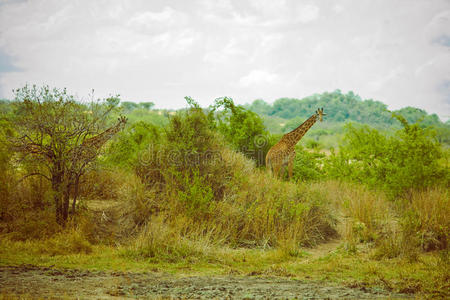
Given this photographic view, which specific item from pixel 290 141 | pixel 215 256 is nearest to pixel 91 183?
pixel 215 256

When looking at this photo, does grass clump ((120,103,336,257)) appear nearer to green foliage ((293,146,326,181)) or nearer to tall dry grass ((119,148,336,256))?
tall dry grass ((119,148,336,256))

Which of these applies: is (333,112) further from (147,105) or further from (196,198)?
(196,198)

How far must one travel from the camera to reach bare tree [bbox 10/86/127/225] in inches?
288

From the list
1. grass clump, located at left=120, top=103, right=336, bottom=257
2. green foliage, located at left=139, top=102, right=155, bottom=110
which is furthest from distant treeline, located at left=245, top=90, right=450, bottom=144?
grass clump, located at left=120, top=103, right=336, bottom=257

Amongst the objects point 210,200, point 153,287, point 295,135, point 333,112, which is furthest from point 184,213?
point 333,112

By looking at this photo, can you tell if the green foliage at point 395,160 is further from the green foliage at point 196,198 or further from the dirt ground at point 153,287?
the dirt ground at point 153,287

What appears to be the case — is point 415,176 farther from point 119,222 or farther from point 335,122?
point 335,122

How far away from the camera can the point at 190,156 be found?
8664mm

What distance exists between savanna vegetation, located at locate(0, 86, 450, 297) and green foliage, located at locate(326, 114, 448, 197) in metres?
0.54

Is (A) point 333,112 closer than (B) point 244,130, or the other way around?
(B) point 244,130

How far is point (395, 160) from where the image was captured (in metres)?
11.6

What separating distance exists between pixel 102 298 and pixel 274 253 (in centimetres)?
337

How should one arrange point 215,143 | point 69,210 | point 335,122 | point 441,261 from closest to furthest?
point 441,261 < point 69,210 < point 215,143 < point 335,122

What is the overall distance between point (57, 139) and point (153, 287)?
3918 mm
